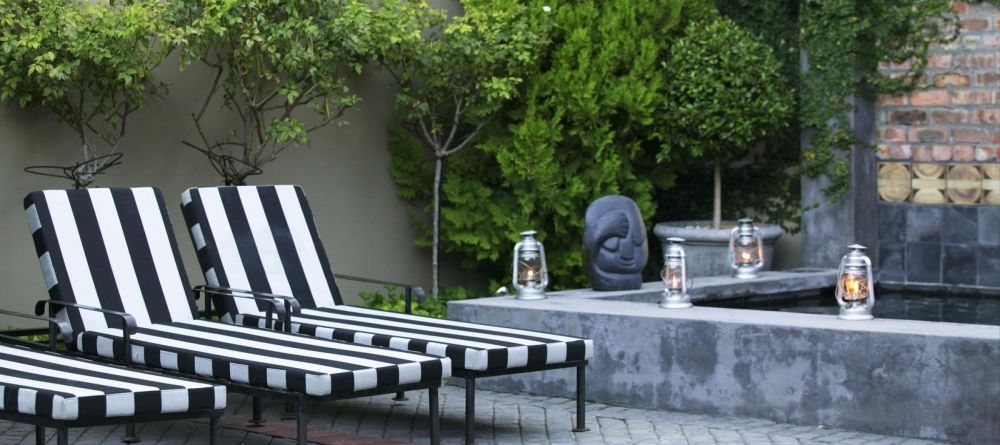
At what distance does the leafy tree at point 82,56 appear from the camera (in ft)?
25.1

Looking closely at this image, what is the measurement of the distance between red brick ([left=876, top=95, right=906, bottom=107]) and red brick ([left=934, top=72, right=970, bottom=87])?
25cm

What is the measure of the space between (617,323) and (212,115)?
11.1ft

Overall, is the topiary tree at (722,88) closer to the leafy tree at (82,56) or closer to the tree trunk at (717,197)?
the tree trunk at (717,197)

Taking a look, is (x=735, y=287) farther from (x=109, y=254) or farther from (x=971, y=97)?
(x=109, y=254)

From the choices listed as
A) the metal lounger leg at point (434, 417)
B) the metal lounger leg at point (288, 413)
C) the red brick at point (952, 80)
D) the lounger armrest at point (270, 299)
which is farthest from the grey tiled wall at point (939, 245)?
the metal lounger leg at point (434, 417)

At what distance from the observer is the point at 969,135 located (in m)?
9.74

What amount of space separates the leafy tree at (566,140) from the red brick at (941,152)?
181cm

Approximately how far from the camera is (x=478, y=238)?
397 inches

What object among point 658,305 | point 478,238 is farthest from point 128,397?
point 478,238

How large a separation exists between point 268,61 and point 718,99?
9.75 ft

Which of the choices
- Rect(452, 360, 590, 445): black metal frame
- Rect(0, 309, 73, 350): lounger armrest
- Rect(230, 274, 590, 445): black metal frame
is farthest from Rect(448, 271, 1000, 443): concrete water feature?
Rect(0, 309, 73, 350): lounger armrest

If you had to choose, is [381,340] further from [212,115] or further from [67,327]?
[212,115]

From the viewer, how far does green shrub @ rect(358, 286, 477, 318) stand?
9.18m

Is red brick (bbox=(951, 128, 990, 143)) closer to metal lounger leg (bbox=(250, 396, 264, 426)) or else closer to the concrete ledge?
the concrete ledge
